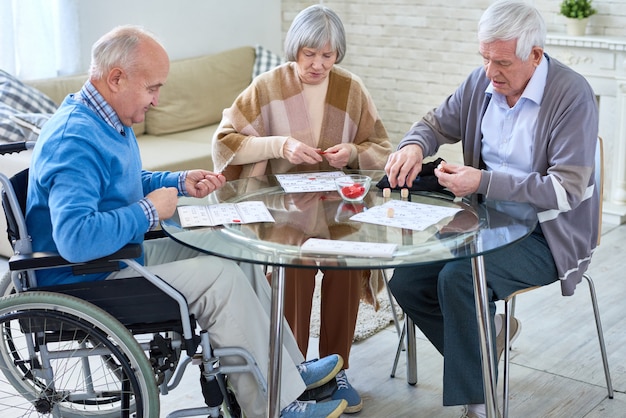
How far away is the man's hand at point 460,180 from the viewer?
2182 mm

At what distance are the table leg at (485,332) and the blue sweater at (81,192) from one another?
30.6 inches

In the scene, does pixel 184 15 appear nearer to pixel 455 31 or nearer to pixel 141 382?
pixel 455 31

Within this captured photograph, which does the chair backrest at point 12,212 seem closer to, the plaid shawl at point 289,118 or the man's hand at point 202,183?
the man's hand at point 202,183

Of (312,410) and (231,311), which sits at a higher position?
(231,311)

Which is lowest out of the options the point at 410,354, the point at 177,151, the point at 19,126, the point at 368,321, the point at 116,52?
the point at 368,321

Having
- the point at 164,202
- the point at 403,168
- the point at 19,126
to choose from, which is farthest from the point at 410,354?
the point at 19,126

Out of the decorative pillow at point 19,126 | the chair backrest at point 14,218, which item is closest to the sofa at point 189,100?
the decorative pillow at point 19,126

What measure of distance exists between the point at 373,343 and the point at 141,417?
1151 mm

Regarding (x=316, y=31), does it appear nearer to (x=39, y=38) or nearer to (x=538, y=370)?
(x=538, y=370)

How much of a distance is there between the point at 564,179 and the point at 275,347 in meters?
0.85

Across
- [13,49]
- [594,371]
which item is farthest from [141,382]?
[13,49]

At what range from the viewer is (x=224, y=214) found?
7.08ft

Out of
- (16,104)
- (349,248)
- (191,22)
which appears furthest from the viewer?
(191,22)

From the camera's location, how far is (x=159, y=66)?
2.05 metres
